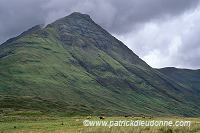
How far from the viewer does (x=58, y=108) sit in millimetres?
190375

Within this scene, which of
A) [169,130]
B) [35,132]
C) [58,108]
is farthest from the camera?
[58,108]

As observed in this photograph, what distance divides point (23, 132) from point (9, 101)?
159446 millimetres

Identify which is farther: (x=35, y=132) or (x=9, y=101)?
(x=9, y=101)

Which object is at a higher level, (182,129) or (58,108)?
(58,108)

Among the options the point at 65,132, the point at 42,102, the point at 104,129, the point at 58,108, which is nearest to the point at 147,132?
the point at 104,129

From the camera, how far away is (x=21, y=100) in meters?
188

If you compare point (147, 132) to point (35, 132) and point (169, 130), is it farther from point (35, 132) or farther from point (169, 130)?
point (35, 132)

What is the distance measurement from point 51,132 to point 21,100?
556 feet

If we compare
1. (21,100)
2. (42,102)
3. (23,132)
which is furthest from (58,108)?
(23,132)

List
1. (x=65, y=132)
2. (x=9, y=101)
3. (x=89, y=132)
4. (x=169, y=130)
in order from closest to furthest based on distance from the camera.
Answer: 1. (x=89, y=132)
2. (x=169, y=130)
3. (x=65, y=132)
4. (x=9, y=101)

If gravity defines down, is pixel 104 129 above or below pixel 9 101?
below

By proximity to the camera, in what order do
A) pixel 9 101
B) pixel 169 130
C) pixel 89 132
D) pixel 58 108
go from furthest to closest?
pixel 58 108
pixel 9 101
pixel 169 130
pixel 89 132

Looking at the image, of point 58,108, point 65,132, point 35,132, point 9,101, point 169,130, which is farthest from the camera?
point 58,108

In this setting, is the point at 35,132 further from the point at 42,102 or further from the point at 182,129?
the point at 42,102
